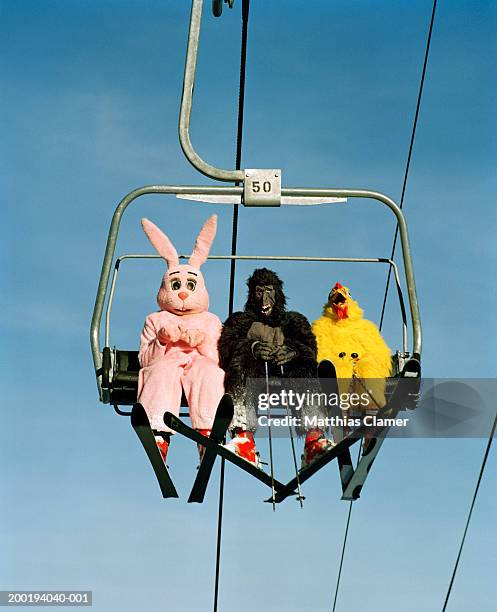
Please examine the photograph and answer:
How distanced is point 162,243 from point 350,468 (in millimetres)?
1432

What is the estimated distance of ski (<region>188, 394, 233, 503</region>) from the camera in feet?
18.8

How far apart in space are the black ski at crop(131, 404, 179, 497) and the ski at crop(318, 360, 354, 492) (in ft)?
2.55

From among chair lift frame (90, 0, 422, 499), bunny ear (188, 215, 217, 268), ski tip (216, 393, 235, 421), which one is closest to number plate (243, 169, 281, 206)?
chair lift frame (90, 0, 422, 499)

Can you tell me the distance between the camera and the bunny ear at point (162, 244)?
6.67 meters

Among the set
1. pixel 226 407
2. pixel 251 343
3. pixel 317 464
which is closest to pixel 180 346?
pixel 251 343

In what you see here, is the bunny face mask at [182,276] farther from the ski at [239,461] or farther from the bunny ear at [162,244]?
the ski at [239,461]

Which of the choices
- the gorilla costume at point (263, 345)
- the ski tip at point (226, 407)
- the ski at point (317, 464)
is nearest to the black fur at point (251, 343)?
the gorilla costume at point (263, 345)

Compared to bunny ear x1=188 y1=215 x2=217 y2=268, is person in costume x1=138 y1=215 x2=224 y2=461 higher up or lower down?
lower down

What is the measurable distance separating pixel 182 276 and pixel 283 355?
665mm

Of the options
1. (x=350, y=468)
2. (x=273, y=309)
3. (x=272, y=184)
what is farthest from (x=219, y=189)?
(x=350, y=468)

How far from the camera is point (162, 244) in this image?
6.70 metres

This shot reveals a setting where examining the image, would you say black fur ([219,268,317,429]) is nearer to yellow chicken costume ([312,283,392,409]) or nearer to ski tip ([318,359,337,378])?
ski tip ([318,359,337,378])

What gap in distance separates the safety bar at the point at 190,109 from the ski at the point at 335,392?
99cm

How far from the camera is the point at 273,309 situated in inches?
256
